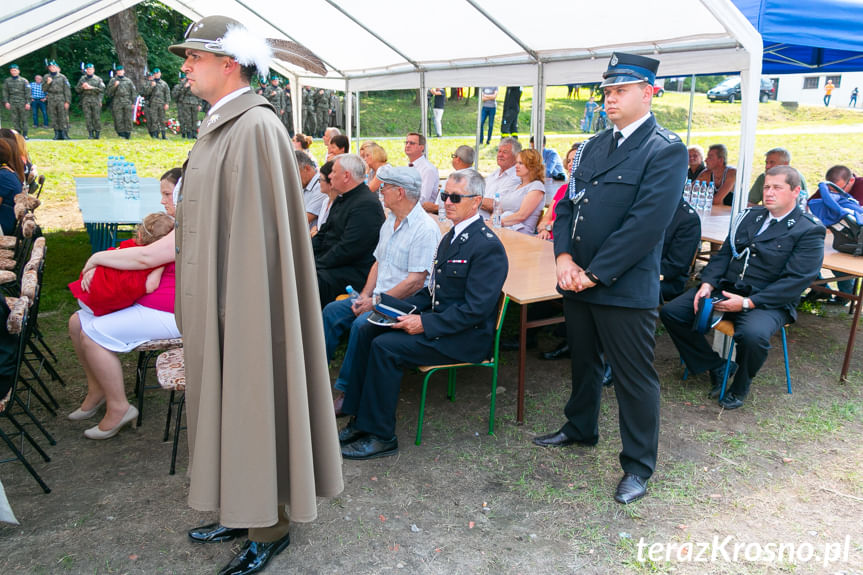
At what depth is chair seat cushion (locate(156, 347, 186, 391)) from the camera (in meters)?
2.97

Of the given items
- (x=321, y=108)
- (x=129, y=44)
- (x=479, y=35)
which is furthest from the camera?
(x=321, y=108)

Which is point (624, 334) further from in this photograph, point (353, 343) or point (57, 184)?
point (57, 184)

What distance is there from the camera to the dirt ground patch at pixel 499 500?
257 cm

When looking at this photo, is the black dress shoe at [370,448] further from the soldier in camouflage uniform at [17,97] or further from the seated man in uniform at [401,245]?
the soldier in camouflage uniform at [17,97]

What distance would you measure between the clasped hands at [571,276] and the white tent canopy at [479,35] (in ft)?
6.88

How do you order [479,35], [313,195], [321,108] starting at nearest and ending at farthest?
[313,195] < [479,35] < [321,108]

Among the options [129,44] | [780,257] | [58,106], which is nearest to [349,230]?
[780,257]

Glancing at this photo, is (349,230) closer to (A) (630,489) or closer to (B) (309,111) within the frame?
(A) (630,489)

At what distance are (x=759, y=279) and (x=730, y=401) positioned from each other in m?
0.79

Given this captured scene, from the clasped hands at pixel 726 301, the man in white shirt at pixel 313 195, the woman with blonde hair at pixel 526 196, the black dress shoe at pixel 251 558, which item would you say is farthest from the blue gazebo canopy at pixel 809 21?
the black dress shoe at pixel 251 558

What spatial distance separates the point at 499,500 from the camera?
2998 millimetres

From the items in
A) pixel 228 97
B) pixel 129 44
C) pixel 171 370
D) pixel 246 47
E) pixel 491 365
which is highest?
pixel 129 44

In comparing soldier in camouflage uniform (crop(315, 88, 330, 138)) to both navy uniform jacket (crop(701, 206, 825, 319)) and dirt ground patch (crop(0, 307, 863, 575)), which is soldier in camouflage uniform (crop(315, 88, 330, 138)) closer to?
dirt ground patch (crop(0, 307, 863, 575))

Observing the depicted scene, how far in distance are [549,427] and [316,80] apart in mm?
9655
